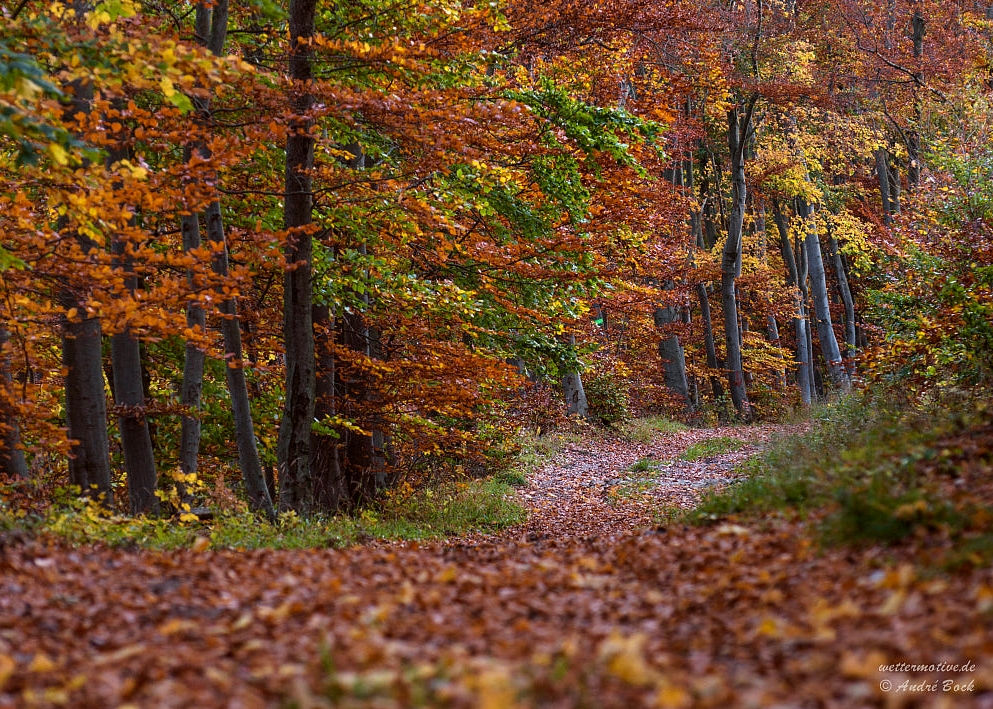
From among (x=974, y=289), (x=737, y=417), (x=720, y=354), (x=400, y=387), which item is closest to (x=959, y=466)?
(x=974, y=289)

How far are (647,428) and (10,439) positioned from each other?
1491 centimetres

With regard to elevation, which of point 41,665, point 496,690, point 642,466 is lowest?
point 642,466

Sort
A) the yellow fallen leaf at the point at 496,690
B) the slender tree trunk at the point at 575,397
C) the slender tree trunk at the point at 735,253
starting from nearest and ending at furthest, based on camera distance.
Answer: the yellow fallen leaf at the point at 496,690
the slender tree trunk at the point at 575,397
the slender tree trunk at the point at 735,253

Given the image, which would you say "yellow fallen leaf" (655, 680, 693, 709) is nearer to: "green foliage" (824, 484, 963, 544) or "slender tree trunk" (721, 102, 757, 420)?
"green foliage" (824, 484, 963, 544)

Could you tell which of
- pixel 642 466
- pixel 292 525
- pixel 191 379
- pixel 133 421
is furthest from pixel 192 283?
pixel 642 466

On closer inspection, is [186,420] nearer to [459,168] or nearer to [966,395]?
[459,168]

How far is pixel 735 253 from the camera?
24.9 metres

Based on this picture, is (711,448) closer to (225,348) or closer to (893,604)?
(225,348)

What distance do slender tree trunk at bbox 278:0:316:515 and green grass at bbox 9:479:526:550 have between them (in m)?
0.59

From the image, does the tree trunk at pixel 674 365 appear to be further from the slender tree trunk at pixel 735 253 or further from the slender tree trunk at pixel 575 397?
the slender tree trunk at pixel 575 397

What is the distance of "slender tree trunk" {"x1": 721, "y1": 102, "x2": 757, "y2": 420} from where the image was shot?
2431 centimetres

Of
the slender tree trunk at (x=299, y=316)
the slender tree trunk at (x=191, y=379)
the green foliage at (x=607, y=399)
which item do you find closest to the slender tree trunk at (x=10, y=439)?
the slender tree trunk at (x=191, y=379)

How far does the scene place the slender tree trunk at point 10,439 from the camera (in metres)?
11.3

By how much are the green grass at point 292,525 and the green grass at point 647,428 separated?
9088 mm
